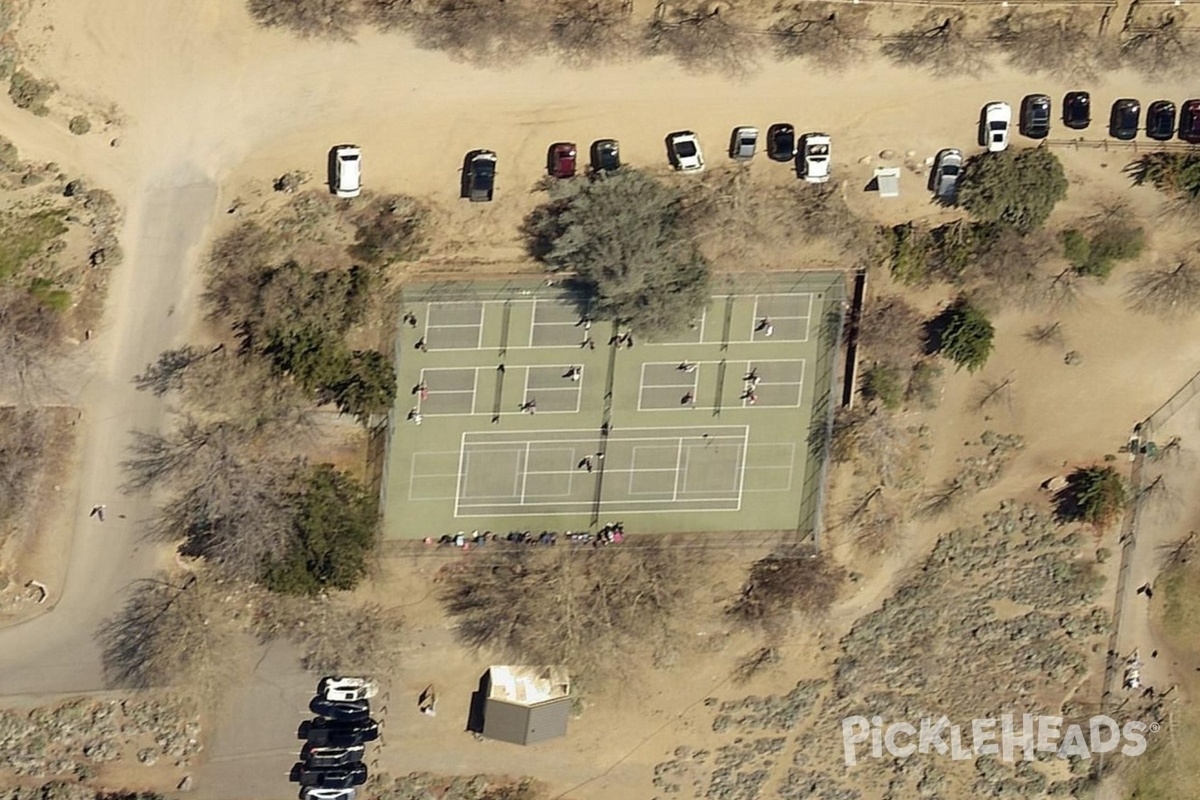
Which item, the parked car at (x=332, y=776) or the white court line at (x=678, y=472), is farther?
the white court line at (x=678, y=472)

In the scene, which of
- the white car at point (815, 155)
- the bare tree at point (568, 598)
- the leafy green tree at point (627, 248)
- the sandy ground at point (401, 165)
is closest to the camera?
the leafy green tree at point (627, 248)

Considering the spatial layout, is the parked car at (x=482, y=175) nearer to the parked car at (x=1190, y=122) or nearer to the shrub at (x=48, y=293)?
the shrub at (x=48, y=293)

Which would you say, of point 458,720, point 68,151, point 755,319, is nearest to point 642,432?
point 755,319

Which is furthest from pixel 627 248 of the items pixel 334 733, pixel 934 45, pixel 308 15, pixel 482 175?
pixel 334 733

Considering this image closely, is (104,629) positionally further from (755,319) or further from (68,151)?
(755,319)

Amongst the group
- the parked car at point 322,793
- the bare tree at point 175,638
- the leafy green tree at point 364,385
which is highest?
the leafy green tree at point 364,385

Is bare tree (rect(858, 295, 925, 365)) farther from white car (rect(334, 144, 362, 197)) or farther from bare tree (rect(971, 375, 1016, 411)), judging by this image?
white car (rect(334, 144, 362, 197))

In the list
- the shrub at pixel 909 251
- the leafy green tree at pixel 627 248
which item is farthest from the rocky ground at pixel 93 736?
the shrub at pixel 909 251
